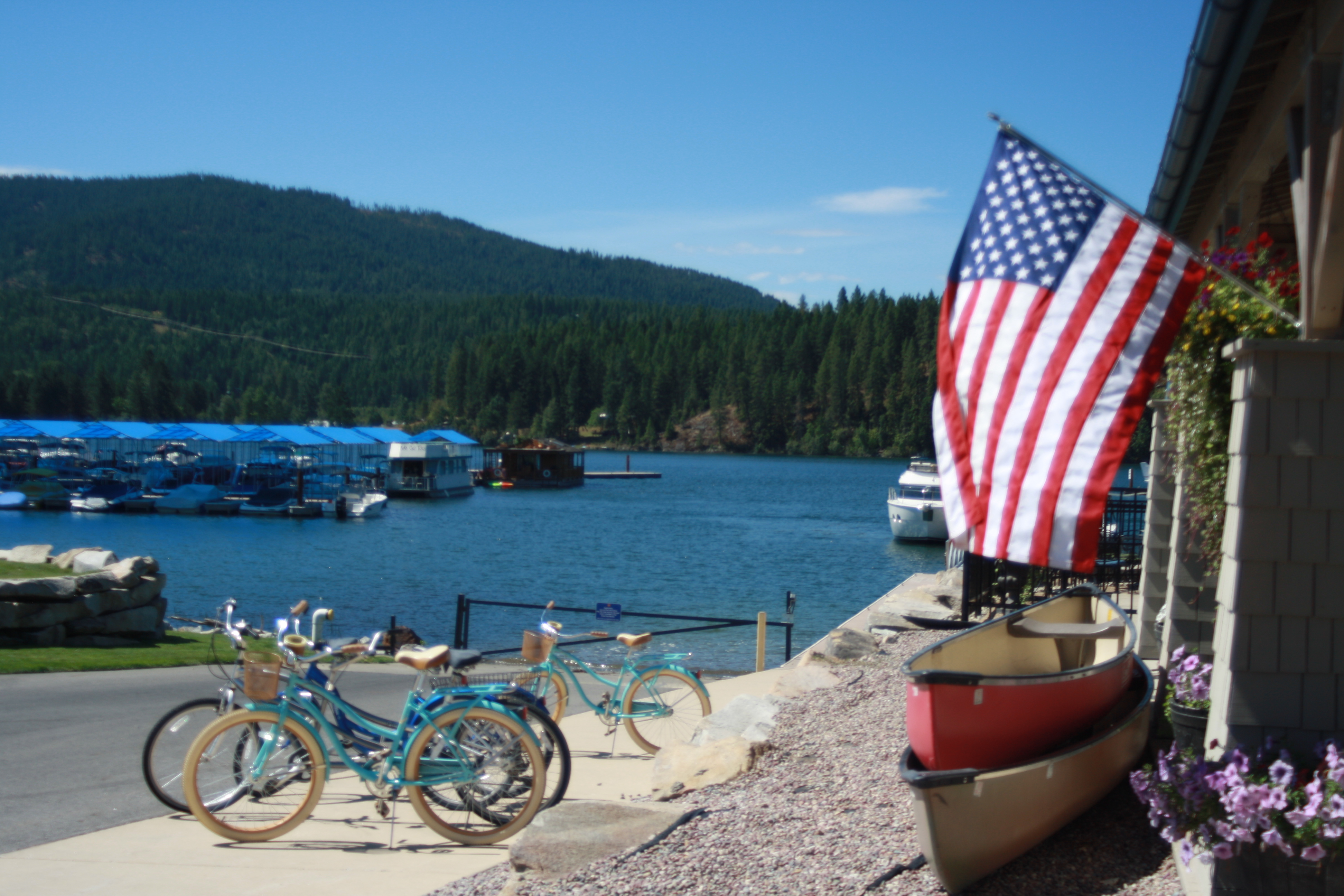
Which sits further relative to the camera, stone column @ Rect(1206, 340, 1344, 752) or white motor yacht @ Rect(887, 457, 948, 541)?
white motor yacht @ Rect(887, 457, 948, 541)

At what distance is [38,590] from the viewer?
41.9 feet

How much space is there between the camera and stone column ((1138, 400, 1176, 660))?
8.65 m

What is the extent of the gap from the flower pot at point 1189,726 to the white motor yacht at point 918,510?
47826 mm

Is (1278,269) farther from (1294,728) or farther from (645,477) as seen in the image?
(645,477)

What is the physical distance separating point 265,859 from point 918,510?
1948 inches

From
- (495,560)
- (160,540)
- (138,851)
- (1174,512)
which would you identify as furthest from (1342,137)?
(160,540)

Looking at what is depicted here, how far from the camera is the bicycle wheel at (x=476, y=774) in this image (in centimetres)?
615

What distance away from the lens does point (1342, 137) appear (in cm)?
395

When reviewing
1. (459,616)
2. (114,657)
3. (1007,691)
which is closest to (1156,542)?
(1007,691)

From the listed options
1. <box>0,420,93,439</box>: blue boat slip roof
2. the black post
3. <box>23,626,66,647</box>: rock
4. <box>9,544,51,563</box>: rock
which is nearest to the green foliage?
the black post

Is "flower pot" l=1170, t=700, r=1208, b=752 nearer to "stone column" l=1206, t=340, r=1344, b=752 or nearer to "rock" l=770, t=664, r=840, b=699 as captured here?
"stone column" l=1206, t=340, r=1344, b=752

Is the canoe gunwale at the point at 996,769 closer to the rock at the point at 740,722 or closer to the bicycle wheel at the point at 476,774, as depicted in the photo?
the bicycle wheel at the point at 476,774

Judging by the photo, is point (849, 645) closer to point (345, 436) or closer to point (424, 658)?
point (424, 658)

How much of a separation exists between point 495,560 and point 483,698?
4210 cm
